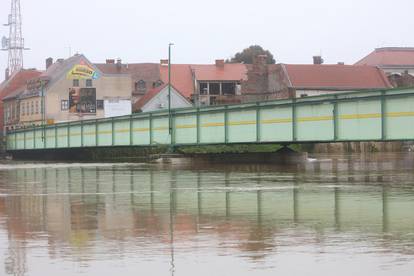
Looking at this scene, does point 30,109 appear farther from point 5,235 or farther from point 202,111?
point 5,235

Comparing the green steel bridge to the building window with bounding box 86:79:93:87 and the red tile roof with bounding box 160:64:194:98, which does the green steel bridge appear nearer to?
the building window with bounding box 86:79:93:87

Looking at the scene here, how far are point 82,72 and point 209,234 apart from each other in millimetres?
100857

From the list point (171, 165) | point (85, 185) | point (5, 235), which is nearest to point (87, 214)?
point (5, 235)

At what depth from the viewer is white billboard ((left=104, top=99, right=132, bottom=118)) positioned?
366 ft

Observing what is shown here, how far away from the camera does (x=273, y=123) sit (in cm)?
5159

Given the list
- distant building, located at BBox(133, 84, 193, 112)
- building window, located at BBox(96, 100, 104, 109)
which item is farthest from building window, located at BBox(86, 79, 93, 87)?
distant building, located at BBox(133, 84, 193, 112)

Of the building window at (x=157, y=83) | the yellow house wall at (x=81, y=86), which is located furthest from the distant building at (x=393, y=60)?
the yellow house wall at (x=81, y=86)

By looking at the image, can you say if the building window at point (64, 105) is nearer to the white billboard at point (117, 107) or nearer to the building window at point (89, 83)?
the building window at point (89, 83)

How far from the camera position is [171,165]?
57.0 m

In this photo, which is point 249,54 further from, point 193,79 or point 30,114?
point 30,114

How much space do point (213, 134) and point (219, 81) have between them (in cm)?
7106

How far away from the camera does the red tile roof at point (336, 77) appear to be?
114250 millimetres

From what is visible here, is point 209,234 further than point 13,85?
No

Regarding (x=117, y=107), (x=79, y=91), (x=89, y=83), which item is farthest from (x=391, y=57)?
(x=79, y=91)
